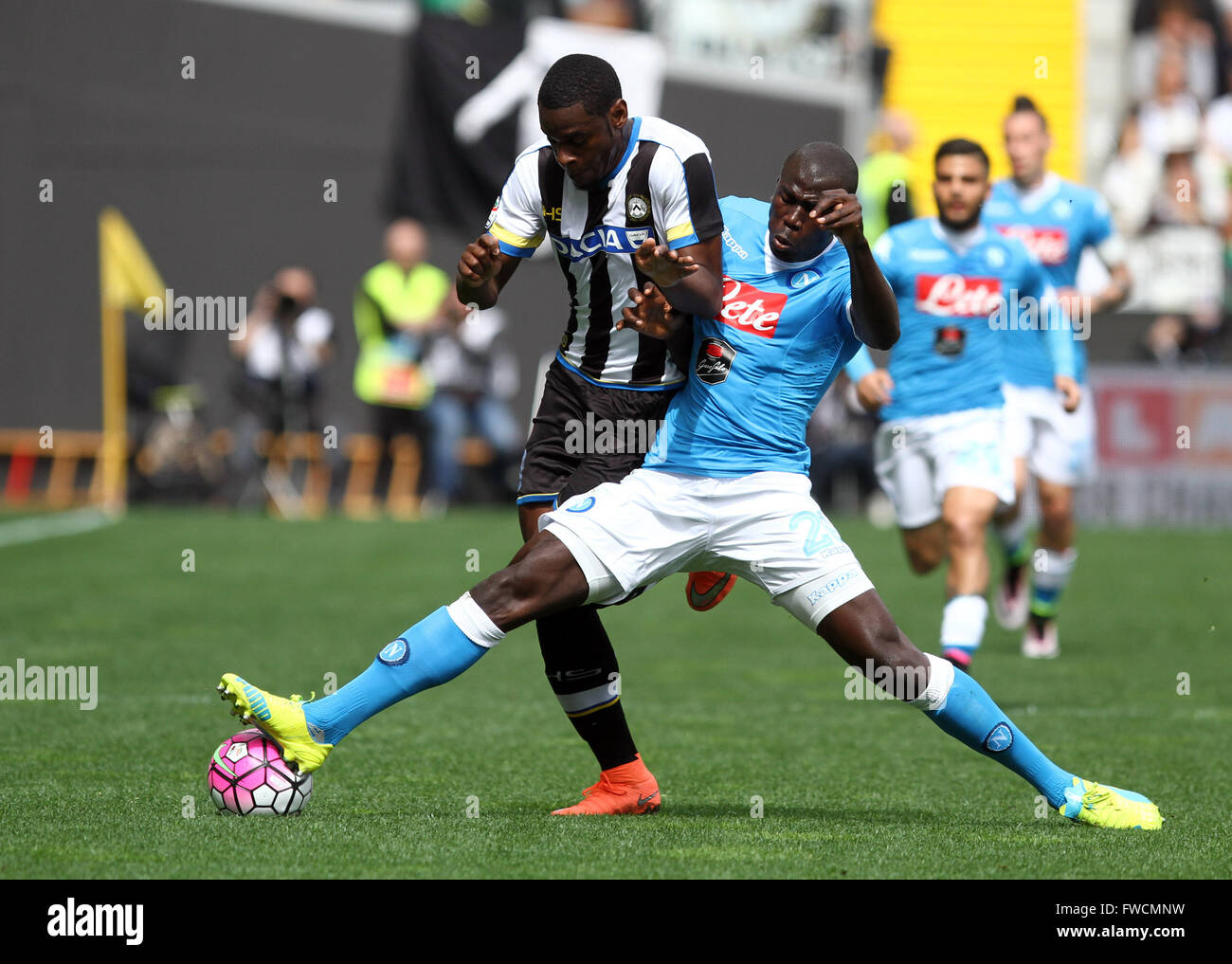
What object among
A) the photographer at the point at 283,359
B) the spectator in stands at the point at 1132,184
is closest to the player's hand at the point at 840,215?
the photographer at the point at 283,359

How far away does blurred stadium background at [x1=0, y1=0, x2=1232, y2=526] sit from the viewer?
763 inches

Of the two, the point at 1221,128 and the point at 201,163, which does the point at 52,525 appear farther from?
the point at 1221,128

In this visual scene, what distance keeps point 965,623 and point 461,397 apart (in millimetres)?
11982

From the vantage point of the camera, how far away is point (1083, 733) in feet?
24.5

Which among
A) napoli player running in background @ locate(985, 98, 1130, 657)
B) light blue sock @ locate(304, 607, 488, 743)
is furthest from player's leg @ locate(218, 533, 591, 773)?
napoli player running in background @ locate(985, 98, 1130, 657)

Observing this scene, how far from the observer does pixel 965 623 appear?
7.99 m

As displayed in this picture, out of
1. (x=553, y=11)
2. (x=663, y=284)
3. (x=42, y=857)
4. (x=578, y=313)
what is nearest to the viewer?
(x=42, y=857)

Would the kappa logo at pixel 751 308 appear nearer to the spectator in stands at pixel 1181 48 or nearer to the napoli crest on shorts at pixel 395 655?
the napoli crest on shorts at pixel 395 655

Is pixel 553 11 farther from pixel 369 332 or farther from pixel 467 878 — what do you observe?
pixel 467 878

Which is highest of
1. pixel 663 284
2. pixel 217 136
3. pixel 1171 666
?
pixel 217 136

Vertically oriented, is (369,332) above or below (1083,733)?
above

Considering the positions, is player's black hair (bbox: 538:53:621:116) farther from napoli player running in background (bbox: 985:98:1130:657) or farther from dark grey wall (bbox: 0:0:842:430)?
dark grey wall (bbox: 0:0:842:430)
